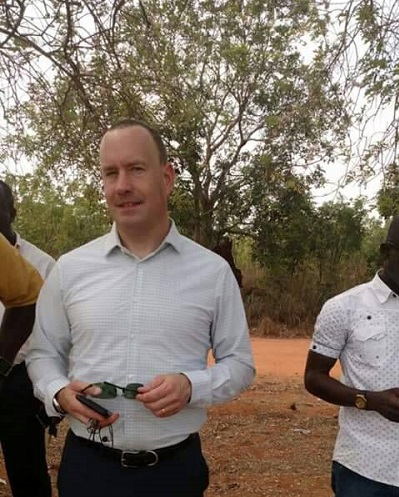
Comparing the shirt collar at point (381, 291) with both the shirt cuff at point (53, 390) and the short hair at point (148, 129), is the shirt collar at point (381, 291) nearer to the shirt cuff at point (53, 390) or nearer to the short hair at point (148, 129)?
the short hair at point (148, 129)

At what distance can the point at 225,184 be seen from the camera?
15.1 metres

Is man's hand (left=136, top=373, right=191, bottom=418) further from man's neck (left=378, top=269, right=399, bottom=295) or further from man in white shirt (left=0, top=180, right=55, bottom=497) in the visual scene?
man in white shirt (left=0, top=180, right=55, bottom=497)

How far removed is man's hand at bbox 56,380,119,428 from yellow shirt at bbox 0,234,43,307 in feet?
1.64

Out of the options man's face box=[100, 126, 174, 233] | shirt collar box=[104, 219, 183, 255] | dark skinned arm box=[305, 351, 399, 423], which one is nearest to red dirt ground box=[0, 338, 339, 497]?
dark skinned arm box=[305, 351, 399, 423]

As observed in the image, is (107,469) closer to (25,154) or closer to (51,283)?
(51,283)

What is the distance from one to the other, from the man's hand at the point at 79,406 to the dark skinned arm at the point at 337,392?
2.51ft

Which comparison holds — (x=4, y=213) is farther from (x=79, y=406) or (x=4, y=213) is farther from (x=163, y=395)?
(x=163, y=395)

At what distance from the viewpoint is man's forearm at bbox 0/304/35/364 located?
8.21ft

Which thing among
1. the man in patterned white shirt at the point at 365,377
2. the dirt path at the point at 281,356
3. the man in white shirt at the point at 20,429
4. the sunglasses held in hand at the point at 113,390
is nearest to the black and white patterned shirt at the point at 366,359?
the man in patterned white shirt at the point at 365,377

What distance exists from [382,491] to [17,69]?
4.20 metres

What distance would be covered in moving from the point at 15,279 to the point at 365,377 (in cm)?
121

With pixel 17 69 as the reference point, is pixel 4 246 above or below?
below

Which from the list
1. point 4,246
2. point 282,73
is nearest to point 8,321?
point 4,246

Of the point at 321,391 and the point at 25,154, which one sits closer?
the point at 321,391
